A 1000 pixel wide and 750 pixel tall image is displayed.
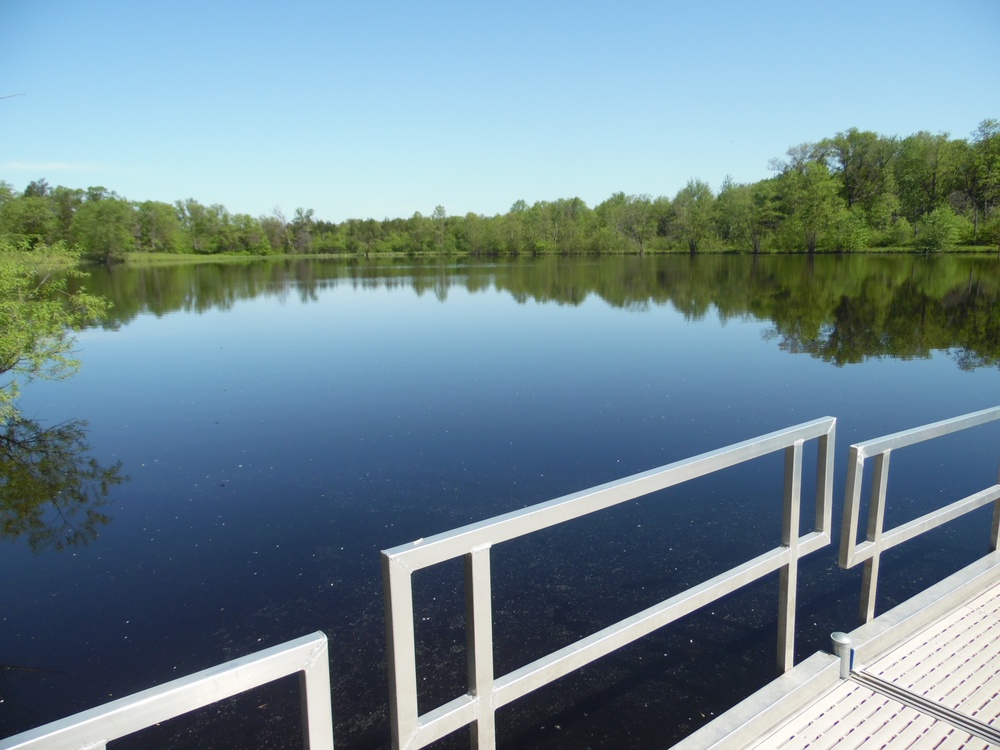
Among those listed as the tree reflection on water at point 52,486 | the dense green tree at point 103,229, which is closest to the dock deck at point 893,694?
the tree reflection on water at point 52,486

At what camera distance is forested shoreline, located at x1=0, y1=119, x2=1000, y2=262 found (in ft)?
236

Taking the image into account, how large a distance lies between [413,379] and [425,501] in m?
7.47

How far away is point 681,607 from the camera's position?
2867mm

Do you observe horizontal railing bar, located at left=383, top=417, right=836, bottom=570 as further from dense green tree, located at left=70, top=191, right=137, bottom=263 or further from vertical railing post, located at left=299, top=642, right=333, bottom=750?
dense green tree, located at left=70, top=191, right=137, bottom=263

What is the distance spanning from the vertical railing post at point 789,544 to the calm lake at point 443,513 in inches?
45.8

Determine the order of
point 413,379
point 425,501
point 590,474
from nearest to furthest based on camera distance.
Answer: point 425,501 → point 590,474 → point 413,379

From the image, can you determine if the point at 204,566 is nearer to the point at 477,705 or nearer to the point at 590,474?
the point at 590,474

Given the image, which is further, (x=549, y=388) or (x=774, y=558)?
(x=549, y=388)

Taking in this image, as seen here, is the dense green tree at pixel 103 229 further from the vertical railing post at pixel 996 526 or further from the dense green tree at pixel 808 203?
the vertical railing post at pixel 996 526

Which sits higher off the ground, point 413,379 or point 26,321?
point 26,321

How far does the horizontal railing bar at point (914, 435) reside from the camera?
3301 millimetres

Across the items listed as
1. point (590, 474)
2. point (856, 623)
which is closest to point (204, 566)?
point (590, 474)

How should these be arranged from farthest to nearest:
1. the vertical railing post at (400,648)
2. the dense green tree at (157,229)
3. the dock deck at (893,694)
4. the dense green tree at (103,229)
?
the dense green tree at (157,229) → the dense green tree at (103,229) → the dock deck at (893,694) → the vertical railing post at (400,648)

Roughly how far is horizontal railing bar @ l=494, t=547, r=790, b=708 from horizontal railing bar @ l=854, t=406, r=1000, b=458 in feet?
2.10
